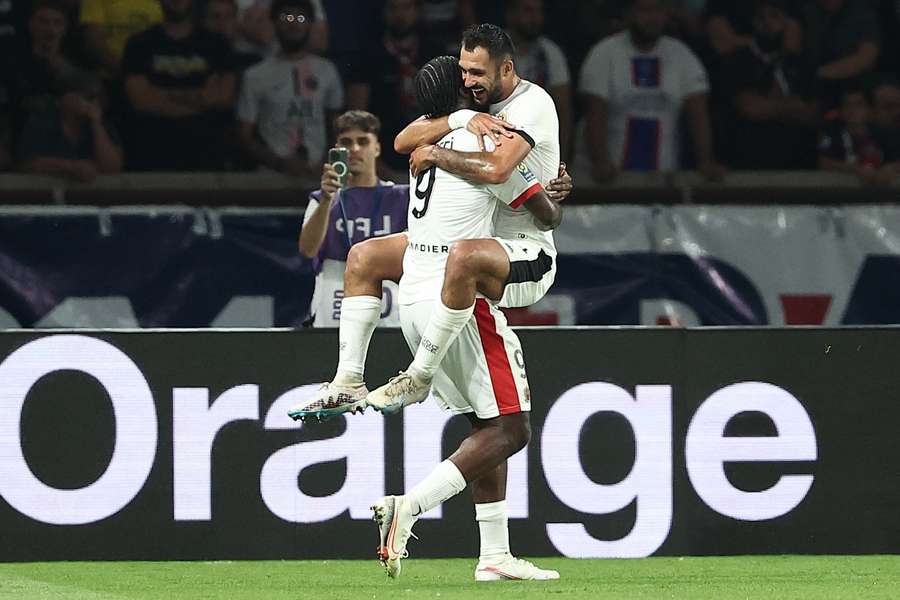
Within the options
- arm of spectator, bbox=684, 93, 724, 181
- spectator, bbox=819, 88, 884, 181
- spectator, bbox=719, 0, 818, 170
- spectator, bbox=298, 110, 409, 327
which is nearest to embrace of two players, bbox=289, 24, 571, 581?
spectator, bbox=298, 110, 409, 327

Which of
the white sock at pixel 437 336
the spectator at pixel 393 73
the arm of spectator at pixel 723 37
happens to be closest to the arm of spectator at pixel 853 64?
the arm of spectator at pixel 723 37

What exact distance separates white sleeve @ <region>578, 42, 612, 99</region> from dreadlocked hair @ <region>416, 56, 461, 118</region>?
495cm

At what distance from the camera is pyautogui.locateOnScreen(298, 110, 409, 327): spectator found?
8.84 m

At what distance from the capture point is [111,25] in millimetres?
11930

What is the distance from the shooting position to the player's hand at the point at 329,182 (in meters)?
8.45

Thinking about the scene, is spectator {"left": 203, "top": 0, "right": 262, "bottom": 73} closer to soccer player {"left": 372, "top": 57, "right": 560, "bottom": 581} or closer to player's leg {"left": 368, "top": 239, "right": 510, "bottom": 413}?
soccer player {"left": 372, "top": 57, "right": 560, "bottom": 581}

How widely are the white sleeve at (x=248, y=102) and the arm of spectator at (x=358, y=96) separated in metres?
0.59

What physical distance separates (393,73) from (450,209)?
511 cm

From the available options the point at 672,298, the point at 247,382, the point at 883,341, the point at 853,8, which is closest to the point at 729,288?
the point at 672,298

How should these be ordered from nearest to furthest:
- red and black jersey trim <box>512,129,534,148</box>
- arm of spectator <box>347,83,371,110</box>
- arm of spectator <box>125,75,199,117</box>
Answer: red and black jersey trim <box>512,129,534,148</box> < arm of spectator <box>125,75,199,117</box> < arm of spectator <box>347,83,371,110</box>

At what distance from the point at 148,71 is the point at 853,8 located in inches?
187

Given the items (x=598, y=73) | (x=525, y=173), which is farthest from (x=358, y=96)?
(x=525, y=173)

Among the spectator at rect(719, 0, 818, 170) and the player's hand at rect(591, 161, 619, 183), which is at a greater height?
the spectator at rect(719, 0, 818, 170)

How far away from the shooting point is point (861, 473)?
27.2ft
